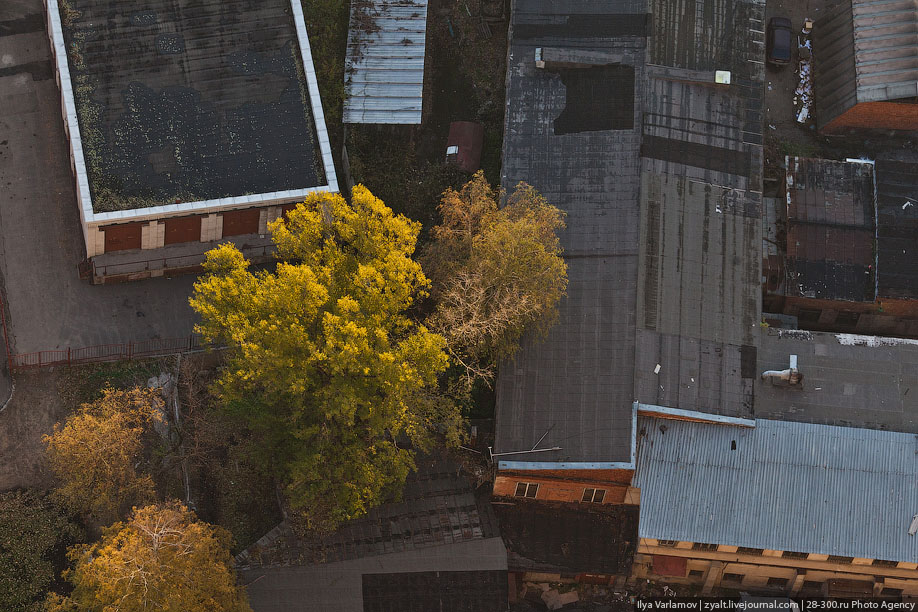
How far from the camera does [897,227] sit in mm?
75688

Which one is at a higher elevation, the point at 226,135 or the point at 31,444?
the point at 226,135

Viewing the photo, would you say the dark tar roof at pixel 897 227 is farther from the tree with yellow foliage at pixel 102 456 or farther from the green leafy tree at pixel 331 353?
the tree with yellow foliage at pixel 102 456

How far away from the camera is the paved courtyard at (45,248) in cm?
7100

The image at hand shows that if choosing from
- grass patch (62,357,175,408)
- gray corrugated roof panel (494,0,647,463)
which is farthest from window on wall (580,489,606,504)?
grass patch (62,357,175,408)

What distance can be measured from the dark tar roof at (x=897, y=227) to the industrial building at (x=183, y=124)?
1410 inches

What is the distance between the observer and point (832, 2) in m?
84.8

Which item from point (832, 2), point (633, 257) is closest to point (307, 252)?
point (633, 257)

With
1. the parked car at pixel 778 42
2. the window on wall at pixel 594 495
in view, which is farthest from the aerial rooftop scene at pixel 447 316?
the parked car at pixel 778 42

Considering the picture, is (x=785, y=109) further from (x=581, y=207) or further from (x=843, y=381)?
(x=843, y=381)

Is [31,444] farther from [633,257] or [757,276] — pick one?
[757,276]

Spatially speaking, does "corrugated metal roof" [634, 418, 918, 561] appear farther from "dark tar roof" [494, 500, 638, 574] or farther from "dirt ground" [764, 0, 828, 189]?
"dirt ground" [764, 0, 828, 189]

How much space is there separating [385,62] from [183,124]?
14462 mm

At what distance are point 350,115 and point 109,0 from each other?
53.7 feet

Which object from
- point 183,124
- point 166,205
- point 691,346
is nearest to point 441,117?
point 183,124
